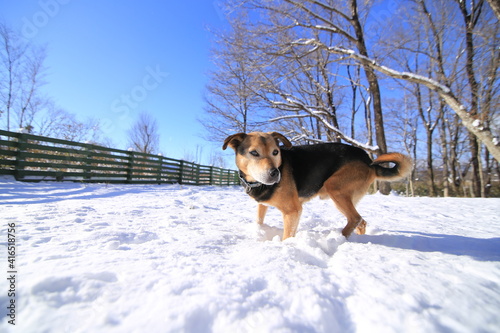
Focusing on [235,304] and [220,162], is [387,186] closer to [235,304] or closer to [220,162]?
[235,304]

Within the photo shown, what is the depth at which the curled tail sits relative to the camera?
261cm

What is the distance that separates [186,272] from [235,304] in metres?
0.39

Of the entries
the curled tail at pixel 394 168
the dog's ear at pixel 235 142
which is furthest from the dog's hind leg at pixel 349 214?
the dog's ear at pixel 235 142

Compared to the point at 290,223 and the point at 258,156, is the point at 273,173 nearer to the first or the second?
the point at 258,156

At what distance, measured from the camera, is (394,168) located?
268 cm

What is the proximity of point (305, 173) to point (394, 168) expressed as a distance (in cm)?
120

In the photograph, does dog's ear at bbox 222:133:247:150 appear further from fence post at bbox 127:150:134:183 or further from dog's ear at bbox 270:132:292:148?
fence post at bbox 127:150:134:183

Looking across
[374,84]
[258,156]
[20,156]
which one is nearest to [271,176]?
[258,156]

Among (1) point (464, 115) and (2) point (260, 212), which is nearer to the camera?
(2) point (260, 212)

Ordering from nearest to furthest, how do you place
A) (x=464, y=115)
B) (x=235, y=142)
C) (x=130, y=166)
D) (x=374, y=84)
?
(x=235, y=142), (x=464, y=115), (x=374, y=84), (x=130, y=166)

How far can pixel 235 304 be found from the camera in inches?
33.9

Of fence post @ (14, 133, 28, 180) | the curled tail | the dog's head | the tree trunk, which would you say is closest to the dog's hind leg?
the curled tail

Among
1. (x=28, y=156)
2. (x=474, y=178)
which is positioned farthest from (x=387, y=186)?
(x=28, y=156)

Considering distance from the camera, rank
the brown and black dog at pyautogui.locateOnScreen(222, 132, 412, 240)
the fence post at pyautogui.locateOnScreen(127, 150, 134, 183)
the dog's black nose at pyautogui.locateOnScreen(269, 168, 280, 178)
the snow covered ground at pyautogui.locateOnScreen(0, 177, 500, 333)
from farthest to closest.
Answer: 1. the fence post at pyautogui.locateOnScreen(127, 150, 134, 183)
2. the brown and black dog at pyautogui.locateOnScreen(222, 132, 412, 240)
3. the dog's black nose at pyautogui.locateOnScreen(269, 168, 280, 178)
4. the snow covered ground at pyautogui.locateOnScreen(0, 177, 500, 333)
